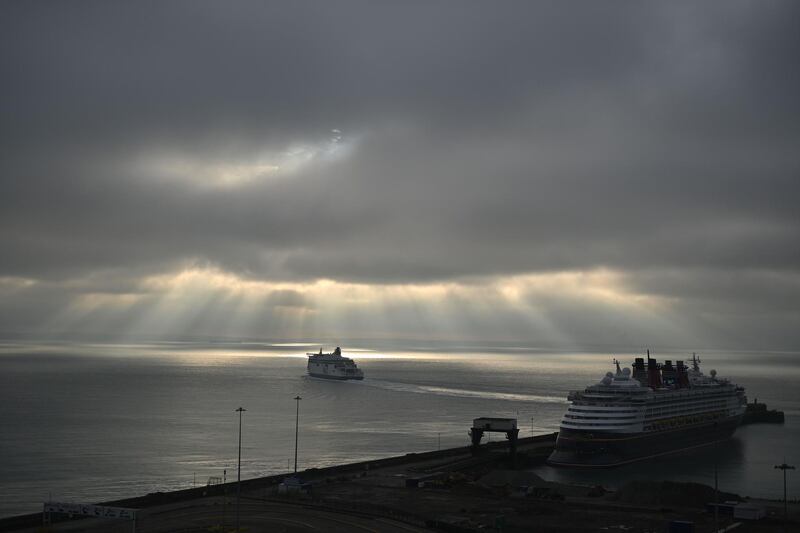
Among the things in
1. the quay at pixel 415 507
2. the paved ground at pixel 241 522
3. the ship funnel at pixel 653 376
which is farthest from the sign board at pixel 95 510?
the ship funnel at pixel 653 376

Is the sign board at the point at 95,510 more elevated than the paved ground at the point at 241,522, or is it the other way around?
the sign board at the point at 95,510

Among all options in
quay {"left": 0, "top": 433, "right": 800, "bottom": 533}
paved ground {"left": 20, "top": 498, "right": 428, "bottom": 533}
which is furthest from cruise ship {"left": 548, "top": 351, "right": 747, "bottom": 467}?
paved ground {"left": 20, "top": 498, "right": 428, "bottom": 533}

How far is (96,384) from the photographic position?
642ft

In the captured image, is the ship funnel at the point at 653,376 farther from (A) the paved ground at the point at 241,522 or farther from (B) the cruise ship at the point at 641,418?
(A) the paved ground at the point at 241,522

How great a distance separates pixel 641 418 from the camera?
92188mm

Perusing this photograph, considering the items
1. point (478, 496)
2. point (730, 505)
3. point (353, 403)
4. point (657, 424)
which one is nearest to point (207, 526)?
point (478, 496)

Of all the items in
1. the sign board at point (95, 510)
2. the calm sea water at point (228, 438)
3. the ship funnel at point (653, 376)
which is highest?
the ship funnel at point (653, 376)

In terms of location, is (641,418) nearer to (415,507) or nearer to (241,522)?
(415,507)

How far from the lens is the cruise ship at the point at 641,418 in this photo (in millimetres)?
86750

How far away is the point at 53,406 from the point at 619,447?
10389 centimetres

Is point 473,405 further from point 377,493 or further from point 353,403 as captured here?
point 377,493

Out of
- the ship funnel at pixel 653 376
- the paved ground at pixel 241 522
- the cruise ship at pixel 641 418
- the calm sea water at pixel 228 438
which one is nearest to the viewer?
the paved ground at pixel 241 522

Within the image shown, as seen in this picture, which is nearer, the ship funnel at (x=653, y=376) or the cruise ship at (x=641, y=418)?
the cruise ship at (x=641, y=418)

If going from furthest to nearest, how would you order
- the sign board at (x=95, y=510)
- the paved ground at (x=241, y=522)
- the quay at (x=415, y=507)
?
1. the quay at (x=415, y=507)
2. the paved ground at (x=241, y=522)
3. the sign board at (x=95, y=510)
